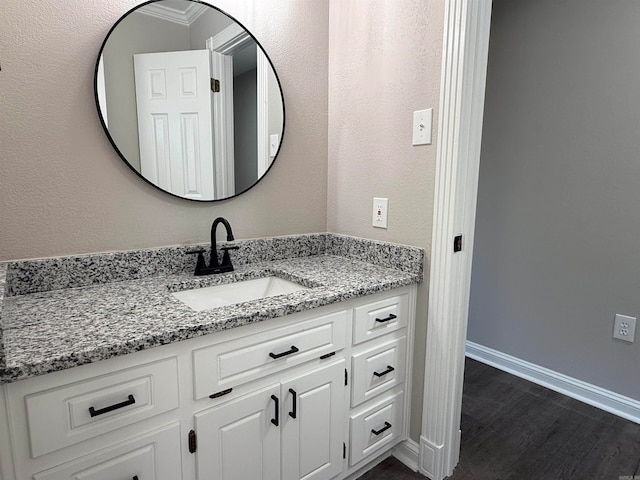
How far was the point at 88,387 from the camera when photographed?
2.74 ft

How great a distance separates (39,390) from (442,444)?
4.44ft

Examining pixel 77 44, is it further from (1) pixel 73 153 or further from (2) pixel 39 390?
(2) pixel 39 390

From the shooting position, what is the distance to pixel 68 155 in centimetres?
122

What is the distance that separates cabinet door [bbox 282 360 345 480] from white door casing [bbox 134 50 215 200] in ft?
2.60

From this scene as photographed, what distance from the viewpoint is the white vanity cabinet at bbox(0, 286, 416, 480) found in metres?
0.81

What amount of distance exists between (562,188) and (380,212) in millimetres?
1152

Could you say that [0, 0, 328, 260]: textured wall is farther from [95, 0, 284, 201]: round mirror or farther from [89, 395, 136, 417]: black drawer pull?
[89, 395, 136, 417]: black drawer pull

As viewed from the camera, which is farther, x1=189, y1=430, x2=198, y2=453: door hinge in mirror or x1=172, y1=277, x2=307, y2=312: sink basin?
x1=172, y1=277, x2=307, y2=312: sink basin

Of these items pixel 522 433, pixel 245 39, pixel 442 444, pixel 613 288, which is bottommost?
pixel 522 433

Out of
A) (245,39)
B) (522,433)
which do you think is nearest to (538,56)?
(245,39)

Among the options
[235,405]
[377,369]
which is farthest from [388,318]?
[235,405]

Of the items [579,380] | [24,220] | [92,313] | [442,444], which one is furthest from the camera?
[579,380]

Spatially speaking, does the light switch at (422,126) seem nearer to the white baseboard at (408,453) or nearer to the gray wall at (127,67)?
the gray wall at (127,67)

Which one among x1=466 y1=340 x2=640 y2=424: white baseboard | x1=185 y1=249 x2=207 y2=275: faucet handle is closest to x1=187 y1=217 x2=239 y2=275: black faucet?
x1=185 y1=249 x2=207 y2=275: faucet handle
